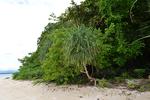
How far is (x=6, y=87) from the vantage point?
13.4m

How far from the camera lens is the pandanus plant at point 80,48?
1169 centimetres

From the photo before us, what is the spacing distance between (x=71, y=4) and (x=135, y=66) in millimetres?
3470

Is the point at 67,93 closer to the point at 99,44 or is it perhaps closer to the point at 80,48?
the point at 80,48

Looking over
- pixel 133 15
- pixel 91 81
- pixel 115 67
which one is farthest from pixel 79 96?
pixel 133 15

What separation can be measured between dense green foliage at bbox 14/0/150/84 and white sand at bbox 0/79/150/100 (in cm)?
80

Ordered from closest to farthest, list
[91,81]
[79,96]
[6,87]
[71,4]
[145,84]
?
1. [79,96]
2. [145,84]
3. [91,81]
4. [6,87]
5. [71,4]

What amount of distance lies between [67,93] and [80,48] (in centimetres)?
158

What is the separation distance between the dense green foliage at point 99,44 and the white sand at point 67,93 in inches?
31.4

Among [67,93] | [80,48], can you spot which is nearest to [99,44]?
[80,48]

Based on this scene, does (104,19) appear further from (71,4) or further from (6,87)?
(6,87)

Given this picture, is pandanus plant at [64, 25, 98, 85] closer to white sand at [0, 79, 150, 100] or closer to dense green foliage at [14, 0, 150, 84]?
dense green foliage at [14, 0, 150, 84]

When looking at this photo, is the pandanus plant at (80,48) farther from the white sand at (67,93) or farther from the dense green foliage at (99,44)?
the white sand at (67,93)

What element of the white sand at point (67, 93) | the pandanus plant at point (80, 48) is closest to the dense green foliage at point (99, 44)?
the pandanus plant at point (80, 48)

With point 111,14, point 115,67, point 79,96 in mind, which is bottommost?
point 79,96
